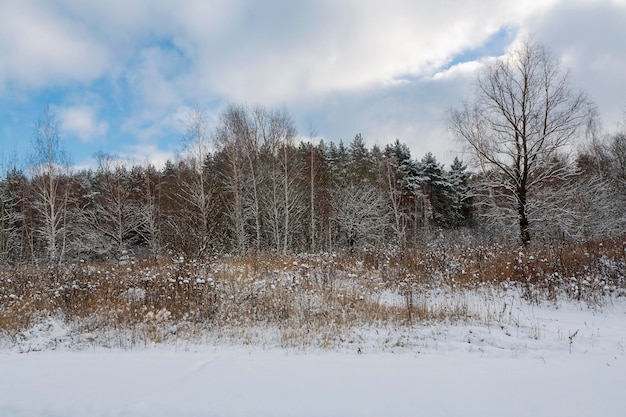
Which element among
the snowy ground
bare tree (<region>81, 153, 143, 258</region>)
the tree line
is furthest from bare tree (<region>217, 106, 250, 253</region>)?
the snowy ground

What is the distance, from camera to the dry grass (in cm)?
Result: 629

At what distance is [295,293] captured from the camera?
318 inches

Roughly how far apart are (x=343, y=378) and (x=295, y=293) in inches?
167

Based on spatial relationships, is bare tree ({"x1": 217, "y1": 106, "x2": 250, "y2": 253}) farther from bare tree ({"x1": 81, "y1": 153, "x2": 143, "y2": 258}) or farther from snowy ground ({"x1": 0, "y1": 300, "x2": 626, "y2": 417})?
snowy ground ({"x1": 0, "y1": 300, "x2": 626, "y2": 417})

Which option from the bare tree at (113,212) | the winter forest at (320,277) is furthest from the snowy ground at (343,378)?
the bare tree at (113,212)

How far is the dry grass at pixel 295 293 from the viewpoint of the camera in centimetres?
629

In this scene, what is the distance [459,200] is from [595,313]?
39278mm

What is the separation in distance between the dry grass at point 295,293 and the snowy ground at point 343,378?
2.56 feet

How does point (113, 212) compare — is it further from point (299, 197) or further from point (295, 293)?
point (295, 293)

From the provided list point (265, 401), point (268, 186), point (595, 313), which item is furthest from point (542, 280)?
point (268, 186)

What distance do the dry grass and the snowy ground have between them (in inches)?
30.7

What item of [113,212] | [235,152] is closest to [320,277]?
[235,152]

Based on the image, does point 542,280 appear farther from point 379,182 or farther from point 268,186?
point 379,182

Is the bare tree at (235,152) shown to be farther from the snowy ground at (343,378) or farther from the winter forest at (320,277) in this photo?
the snowy ground at (343,378)
